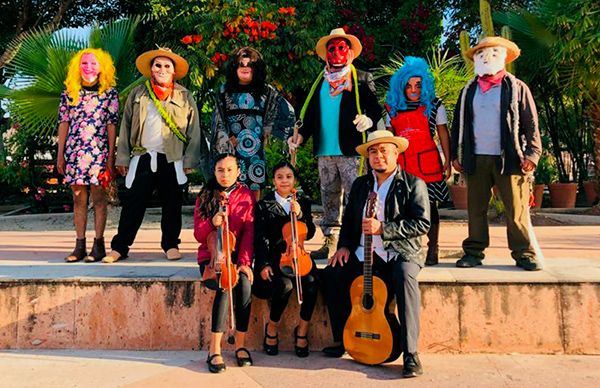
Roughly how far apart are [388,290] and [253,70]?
2.08 meters

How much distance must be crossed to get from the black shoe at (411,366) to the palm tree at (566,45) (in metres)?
6.57

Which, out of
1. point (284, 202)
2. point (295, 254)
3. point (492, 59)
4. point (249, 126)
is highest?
point (492, 59)

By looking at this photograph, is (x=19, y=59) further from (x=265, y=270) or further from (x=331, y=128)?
(x=265, y=270)

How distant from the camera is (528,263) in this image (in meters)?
4.03

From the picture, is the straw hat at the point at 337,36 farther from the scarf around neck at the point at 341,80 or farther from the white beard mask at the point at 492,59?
the white beard mask at the point at 492,59

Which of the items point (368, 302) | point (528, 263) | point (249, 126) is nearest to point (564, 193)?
point (528, 263)

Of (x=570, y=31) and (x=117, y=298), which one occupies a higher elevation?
(x=570, y=31)

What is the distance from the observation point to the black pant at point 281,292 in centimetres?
368

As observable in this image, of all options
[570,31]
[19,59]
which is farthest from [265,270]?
[570,31]

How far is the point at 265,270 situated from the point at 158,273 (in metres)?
0.91

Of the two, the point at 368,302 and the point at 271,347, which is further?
the point at 271,347

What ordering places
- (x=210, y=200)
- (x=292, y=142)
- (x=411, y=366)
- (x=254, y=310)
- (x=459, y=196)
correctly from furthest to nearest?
1. (x=459, y=196)
2. (x=292, y=142)
3. (x=254, y=310)
4. (x=210, y=200)
5. (x=411, y=366)

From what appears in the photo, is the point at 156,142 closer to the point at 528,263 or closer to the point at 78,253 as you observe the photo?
the point at 78,253

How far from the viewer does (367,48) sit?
987cm
